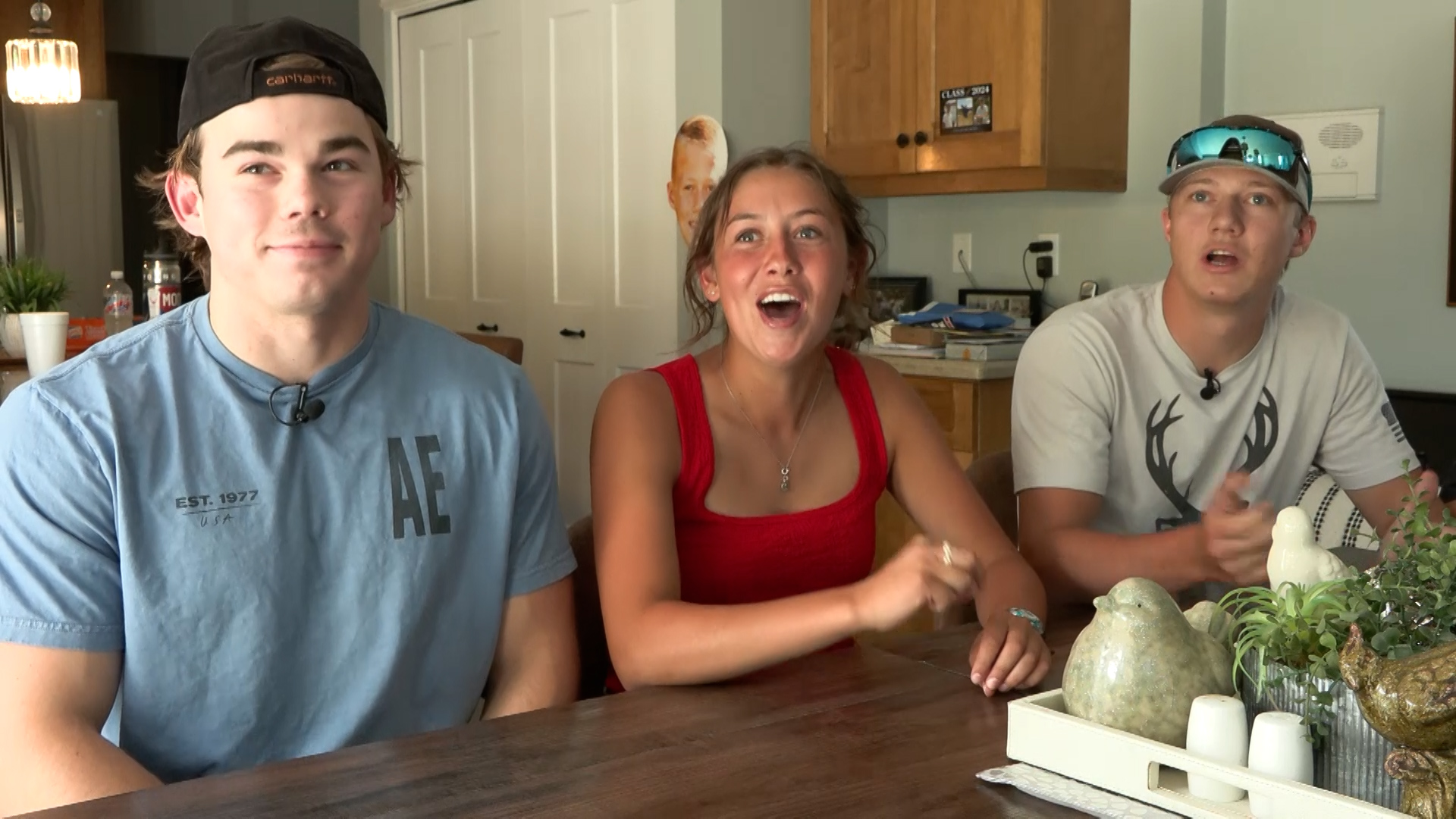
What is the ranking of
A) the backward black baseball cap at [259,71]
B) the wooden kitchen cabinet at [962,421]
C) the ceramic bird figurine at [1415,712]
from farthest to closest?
the wooden kitchen cabinet at [962,421], the backward black baseball cap at [259,71], the ceramic bird figurine at [1415,712]

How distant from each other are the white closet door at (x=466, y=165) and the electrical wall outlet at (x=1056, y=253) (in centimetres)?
216

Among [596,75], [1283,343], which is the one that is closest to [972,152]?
[596,75]

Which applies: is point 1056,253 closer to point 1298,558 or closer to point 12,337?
point 12,337

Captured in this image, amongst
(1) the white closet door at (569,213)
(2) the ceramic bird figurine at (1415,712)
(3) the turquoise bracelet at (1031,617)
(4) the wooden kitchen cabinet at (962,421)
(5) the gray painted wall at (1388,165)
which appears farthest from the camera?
(1) the white closet door at (569,213)

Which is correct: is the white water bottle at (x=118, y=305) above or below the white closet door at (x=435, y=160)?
below

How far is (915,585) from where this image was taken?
1324 millimetres

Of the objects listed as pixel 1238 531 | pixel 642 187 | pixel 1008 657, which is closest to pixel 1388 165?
pixel 642 187

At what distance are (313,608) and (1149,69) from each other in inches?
135

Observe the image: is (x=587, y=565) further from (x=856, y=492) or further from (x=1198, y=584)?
(x=1198, y=584)

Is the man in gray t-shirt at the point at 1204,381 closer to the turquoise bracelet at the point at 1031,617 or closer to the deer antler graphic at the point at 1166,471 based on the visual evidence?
the deer antler graphic at the point at 1166,471

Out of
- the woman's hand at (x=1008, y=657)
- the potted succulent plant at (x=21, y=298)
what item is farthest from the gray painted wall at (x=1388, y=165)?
the potted succulent plant at (x=21, y=298)

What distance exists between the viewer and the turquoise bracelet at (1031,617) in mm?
1541

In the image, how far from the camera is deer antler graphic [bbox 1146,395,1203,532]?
2.05 meters

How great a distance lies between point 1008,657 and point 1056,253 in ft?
10.5
